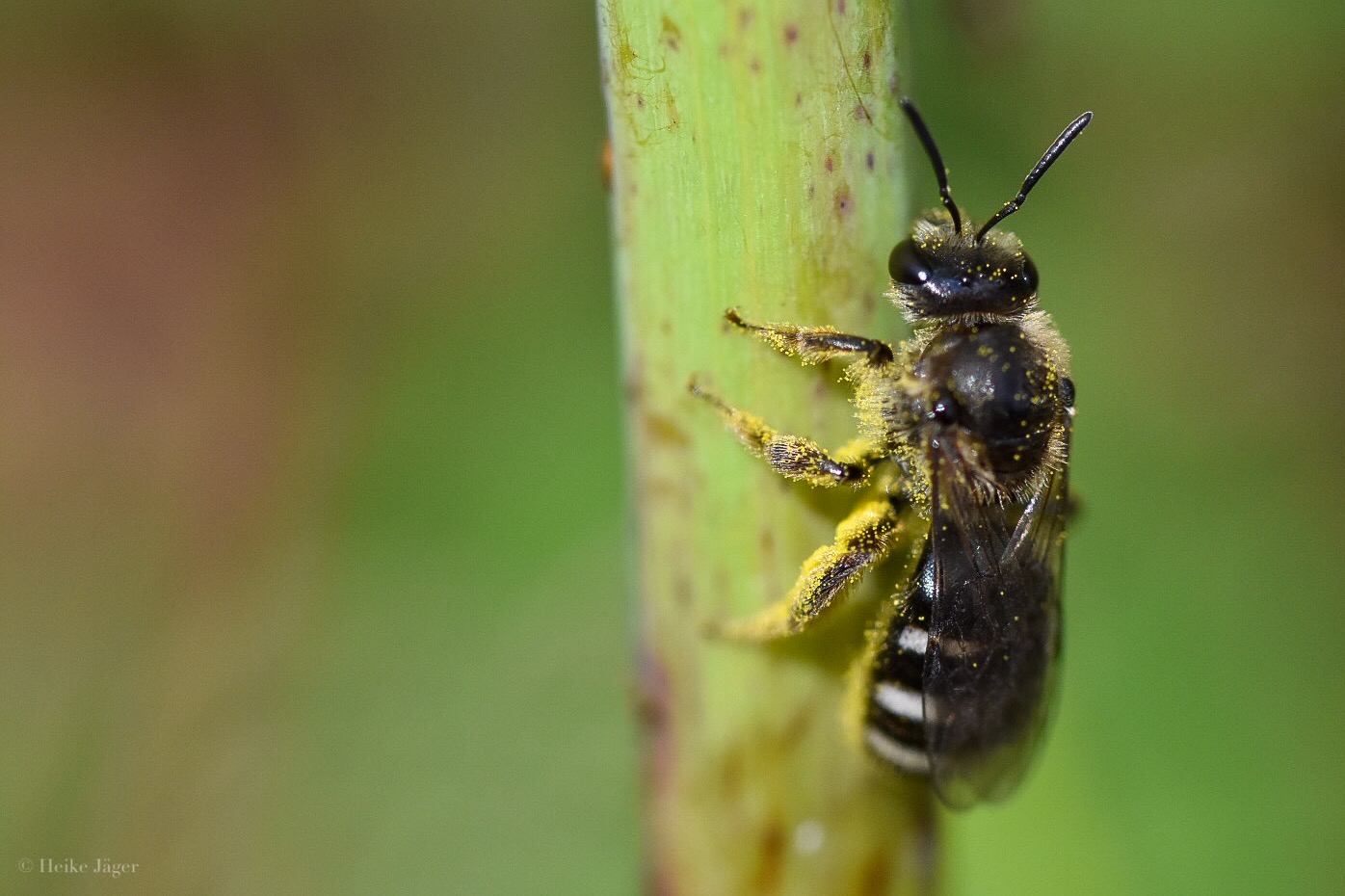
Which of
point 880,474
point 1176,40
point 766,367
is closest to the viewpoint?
point 766,367

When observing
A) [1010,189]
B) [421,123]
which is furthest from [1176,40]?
[421,123]

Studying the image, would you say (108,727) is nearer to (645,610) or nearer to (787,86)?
(645,610)

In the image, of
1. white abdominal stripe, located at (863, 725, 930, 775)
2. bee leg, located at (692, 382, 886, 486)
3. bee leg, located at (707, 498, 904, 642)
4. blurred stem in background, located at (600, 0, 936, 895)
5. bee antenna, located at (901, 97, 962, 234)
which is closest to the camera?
blurred stem in background, located at (600, 0, 936, 895)

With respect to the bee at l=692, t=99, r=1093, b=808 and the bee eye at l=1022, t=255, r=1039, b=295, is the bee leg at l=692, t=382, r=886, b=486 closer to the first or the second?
the bee at l=692, t=99, r=1093, b=808

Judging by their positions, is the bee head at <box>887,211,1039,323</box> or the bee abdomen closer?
the bee head at <box>887,211,1039,323</box>

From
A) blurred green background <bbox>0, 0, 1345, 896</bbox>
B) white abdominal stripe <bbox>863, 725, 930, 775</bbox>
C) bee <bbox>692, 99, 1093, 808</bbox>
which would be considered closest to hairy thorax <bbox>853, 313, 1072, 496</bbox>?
bee <bbox>692, 99, 1093, 808</bbox>

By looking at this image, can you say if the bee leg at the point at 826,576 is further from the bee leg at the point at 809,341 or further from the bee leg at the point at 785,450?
the bee leg at the point at 809,341
